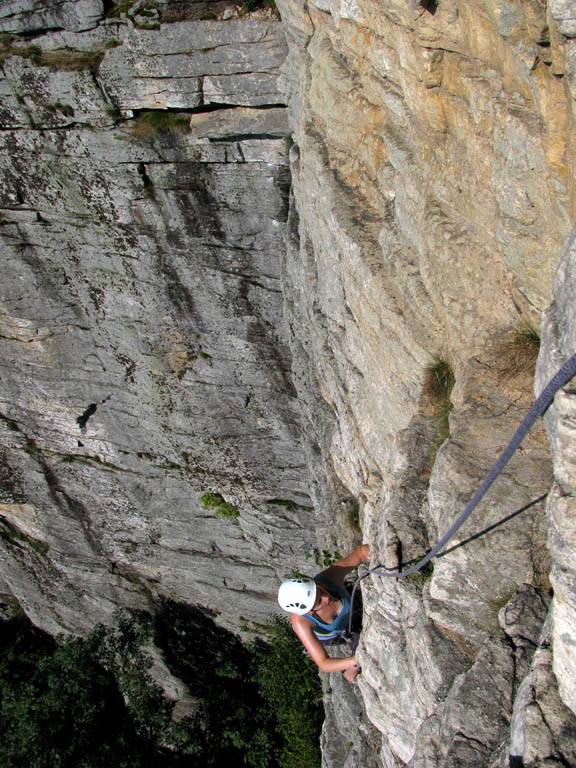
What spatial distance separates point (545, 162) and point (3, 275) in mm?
12303

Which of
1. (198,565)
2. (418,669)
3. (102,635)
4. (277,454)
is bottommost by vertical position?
(102,635)

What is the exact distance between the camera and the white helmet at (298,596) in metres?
6.12

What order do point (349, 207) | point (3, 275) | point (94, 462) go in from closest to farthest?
point (349, 207) → point (3, 275) → point (94, 462)

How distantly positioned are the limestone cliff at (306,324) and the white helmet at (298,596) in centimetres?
117

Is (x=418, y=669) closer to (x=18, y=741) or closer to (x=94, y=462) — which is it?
(x=94, y=462)

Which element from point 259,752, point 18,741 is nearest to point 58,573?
point 18,741

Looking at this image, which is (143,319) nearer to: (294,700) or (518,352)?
(518,352)

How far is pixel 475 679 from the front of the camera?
11.2 ft

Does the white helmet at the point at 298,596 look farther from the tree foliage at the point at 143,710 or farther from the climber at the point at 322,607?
the tree foliage at the point at 143,710

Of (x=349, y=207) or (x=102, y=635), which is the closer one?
(x=349, y=207)

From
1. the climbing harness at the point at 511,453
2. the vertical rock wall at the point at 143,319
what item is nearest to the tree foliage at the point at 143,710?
the vertical rock wall at the point at 143,319

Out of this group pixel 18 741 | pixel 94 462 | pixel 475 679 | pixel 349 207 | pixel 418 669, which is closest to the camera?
pixel 475 679

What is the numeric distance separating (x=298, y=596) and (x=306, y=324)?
4.54 m

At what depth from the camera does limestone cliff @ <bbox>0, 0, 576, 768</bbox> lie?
3324 mm
